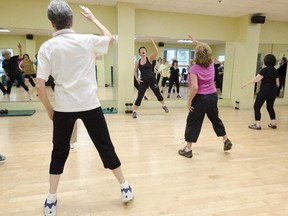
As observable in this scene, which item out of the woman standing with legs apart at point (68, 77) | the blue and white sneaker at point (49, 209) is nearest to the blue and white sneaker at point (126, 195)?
the woman standing with legs apart at point (68, 77)

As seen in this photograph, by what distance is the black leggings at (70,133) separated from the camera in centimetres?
161

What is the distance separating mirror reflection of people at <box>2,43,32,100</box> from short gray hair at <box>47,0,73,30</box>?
4.52 m

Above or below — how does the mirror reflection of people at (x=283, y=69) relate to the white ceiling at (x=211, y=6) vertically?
below

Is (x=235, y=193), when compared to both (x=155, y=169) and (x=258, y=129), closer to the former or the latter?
(x=155, y=169)

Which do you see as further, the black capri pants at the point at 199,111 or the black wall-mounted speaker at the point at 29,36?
the black wall-mounted speaker at the point at 29,36

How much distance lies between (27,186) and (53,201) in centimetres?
55

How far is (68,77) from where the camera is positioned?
1.54 m

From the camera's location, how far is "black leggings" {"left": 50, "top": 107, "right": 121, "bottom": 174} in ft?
5.29

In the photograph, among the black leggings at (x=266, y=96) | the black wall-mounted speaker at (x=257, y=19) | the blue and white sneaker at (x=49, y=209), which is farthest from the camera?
the black wall-mounted speaker at (x=257, y=19)

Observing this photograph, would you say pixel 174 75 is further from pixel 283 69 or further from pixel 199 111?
pixel 199 111

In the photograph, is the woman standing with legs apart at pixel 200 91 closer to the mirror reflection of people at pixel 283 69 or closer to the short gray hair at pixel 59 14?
the short gray hair at pixel 59 14

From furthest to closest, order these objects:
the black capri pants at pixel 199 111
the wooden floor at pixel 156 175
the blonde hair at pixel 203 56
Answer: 1. the black capri pants at pixel 199 111
2. the blonde hair at pixel 203 56
3. the wooden floor at pixel 156 175

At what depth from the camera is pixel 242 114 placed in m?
5.67

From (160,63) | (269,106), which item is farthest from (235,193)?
(160,63)
